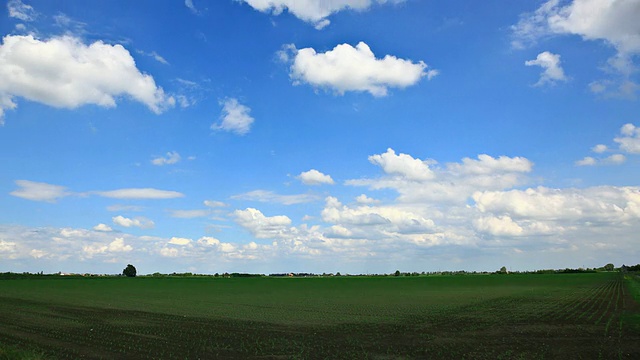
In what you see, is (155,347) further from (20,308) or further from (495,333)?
(20,308)

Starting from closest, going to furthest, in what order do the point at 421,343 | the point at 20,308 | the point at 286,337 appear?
the point at 421,343, the point at 286,337, the point at 20,308

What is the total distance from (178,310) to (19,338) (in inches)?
839

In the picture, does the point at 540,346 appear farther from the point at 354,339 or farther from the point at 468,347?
the point at 354,339

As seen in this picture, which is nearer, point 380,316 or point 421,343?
point 421,343

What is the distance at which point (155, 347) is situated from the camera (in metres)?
26.4

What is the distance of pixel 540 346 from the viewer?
2638 cm

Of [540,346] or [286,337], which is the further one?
[286,337]

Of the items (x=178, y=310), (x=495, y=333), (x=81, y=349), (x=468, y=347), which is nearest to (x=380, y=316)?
(x=495, y=333)

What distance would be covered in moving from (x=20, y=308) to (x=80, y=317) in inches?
465

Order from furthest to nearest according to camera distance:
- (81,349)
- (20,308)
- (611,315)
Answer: (20,308)
(611,315)
(81,349)

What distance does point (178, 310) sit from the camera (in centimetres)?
4916

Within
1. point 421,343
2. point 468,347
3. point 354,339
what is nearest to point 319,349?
point 354,339

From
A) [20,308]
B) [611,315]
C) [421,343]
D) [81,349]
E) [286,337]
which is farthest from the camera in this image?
[20,308]

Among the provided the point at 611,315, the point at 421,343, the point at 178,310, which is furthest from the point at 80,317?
the point at 611,315
